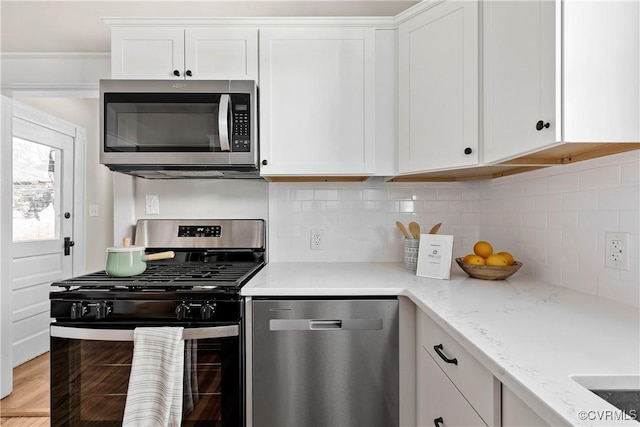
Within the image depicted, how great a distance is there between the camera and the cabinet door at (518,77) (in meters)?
1.04

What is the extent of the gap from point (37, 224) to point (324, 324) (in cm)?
289

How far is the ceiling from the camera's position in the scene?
1908 millimetres

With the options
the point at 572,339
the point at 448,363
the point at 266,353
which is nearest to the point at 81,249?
the point at 266,353

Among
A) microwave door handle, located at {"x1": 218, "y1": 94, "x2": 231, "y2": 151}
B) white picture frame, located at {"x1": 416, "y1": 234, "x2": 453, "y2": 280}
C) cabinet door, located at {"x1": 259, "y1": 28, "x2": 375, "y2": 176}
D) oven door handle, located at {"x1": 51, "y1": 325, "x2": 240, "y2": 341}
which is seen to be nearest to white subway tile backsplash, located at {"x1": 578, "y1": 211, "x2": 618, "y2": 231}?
white picture frame, located at {"x1": 416, "y1": 234, "x2": 453, "y2": 280}

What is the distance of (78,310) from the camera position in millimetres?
1425

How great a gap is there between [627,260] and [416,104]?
1057 mm

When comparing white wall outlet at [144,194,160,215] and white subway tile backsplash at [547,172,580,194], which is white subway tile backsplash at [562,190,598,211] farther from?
white wall outlet at [144,194,160,215]

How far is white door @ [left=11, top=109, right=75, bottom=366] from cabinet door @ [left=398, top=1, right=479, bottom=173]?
294cm

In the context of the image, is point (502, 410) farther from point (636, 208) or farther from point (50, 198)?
point (50, 198)

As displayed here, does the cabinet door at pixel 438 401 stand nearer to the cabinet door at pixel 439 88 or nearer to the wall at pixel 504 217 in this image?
the wall at pixel 504 217

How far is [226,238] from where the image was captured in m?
2.13

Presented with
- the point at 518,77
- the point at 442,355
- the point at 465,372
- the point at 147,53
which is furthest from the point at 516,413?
the point at 147,53

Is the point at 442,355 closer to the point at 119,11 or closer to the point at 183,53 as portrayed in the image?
the point at 183,53

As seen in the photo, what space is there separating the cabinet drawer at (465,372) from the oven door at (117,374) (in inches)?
30.0
